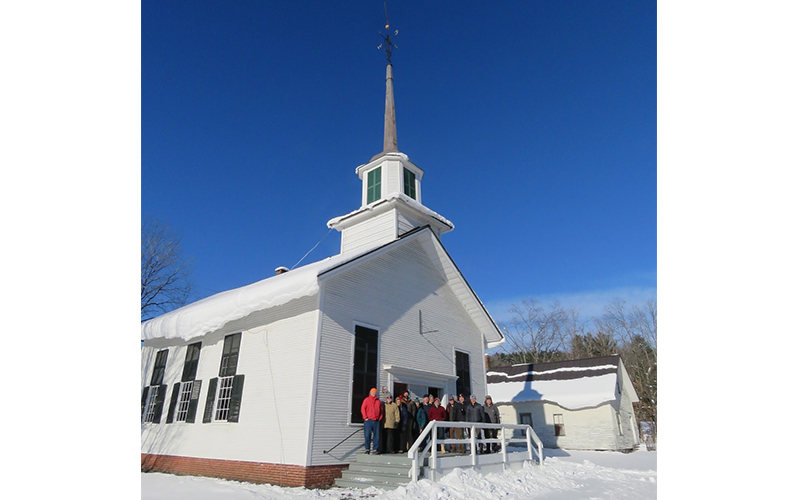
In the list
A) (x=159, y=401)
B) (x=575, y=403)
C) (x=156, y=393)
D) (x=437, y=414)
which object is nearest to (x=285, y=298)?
(x=437, y=414)

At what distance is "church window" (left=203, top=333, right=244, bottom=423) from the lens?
12.3 m

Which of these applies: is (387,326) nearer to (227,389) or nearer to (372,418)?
(372,418)

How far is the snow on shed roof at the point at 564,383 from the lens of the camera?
23.4m

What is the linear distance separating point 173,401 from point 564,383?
18637 mm

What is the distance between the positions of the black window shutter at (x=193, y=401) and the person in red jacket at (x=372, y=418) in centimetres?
531

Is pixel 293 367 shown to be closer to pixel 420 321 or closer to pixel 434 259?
pixel 420 321

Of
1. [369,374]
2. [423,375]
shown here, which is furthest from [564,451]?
[369,374]

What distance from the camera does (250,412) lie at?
11758 mm

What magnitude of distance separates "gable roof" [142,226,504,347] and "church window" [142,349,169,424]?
122 centimetres

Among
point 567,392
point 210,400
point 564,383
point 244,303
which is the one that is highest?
point 244,303

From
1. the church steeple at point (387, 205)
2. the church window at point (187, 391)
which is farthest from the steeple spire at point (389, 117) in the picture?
the church window at point (187, 391)

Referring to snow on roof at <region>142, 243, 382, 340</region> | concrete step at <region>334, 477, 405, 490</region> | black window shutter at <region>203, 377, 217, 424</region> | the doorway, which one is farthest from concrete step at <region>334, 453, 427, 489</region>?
black window shutter at <region>203, 377, 217, 424</region>

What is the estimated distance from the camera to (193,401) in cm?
1357

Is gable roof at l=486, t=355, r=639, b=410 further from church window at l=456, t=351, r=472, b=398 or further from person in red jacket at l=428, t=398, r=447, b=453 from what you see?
person in red jacket at l=428, t=398, r=447, b=453
